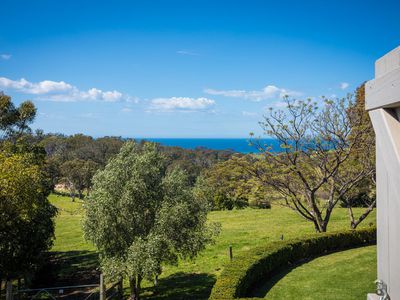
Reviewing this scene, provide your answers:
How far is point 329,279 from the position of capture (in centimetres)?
1542

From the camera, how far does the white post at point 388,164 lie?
2.29 meters

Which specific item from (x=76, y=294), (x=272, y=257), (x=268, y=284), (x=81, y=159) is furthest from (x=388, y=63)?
(x=81, y=159)

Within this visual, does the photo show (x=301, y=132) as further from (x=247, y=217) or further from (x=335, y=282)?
(x=247, y=217)

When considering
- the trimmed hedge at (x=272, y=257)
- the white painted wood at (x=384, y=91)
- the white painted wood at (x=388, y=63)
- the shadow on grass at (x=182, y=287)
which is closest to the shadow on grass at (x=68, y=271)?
the shadow on grass at (x=182, y=287)

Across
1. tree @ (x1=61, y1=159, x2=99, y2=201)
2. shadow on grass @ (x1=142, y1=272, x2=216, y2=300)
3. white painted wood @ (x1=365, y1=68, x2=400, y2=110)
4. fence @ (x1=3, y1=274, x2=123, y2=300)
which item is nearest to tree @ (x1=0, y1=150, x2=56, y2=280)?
fence @ (x1=3, y1=274, x2=123, y2=300)

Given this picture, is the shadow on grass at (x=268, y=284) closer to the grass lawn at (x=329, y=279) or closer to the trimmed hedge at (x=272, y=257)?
the grass lawn at (x=329, y=279)

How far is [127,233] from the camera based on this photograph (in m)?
16.0

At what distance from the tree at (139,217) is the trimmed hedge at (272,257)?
2.48 meters

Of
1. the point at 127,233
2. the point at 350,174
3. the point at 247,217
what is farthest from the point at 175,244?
the point at 247,217

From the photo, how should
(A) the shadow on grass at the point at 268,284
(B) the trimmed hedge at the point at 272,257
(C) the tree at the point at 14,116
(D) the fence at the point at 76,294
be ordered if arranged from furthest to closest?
(C) the tree at the point at 14,116 < (D) the fence at the point at 76,294 < (A) the shadow on grass at the point at 268,284 < (B) the trimmed hedge at the point at 272,257

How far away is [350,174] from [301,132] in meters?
4.26

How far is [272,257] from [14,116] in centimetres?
3047

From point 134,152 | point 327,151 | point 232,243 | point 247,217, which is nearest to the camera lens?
point 134,152

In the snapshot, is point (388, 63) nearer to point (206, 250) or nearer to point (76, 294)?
point (76, 294)
